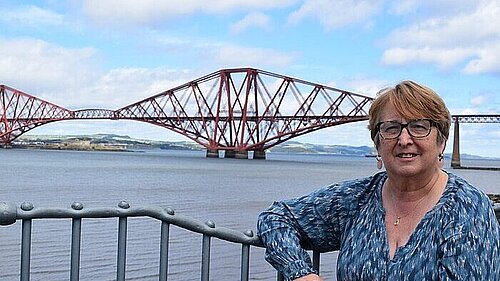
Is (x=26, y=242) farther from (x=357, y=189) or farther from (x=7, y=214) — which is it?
(x=357, y=189)

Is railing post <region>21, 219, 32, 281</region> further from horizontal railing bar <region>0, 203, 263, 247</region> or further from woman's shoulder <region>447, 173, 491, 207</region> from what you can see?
woman's shoulder <region>447, 173, 491, 207</region>

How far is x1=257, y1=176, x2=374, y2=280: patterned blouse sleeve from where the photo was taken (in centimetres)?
234

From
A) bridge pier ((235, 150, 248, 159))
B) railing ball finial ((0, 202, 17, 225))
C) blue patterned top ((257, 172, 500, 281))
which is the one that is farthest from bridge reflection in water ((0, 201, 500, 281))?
bridge pier ((235, 150, 248, 159))

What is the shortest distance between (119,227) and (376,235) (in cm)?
82

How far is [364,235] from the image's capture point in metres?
2.24

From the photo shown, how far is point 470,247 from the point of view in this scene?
1985mm

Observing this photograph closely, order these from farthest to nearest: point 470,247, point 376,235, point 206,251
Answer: point 206,251 → point 376,235 → point 470,247

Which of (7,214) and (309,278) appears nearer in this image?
(7,214)

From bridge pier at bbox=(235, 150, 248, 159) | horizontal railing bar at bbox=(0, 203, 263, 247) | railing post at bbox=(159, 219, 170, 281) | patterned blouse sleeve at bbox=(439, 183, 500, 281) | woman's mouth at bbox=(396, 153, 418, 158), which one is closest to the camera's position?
patterned blouse sleeve at bbox=(439, 183, 500, 281)

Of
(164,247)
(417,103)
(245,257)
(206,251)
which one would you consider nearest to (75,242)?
(164,247)

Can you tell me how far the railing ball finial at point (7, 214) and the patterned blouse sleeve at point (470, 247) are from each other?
49.4 inches

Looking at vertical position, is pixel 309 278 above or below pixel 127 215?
below

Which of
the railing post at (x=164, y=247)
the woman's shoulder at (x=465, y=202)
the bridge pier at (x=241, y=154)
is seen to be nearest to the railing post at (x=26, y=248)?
the railing post at (x=164, y=247)

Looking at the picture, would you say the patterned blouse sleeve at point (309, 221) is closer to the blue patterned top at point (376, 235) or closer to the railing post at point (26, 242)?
the blue patterned top at point (376, 235)
